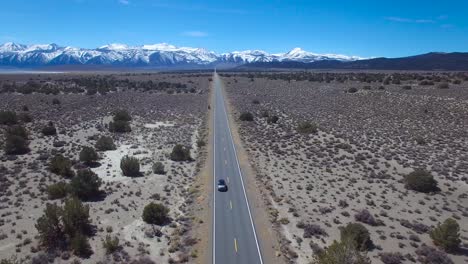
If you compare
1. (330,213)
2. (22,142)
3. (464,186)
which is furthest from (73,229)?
(464,186)

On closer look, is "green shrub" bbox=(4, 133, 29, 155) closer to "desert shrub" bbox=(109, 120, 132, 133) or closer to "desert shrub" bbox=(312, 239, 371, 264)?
"desert shrub" bbox=(109, 120, 132, 133)

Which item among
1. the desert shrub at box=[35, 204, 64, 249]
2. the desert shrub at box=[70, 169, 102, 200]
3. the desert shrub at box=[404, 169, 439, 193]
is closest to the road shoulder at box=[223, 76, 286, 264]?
the desert shrub at box=[35, 204, 64, 249]

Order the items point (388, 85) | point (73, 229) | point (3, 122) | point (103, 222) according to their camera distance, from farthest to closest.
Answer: point (388, 85) < point (3, 122) < point (103, 222) < point (73, 229)

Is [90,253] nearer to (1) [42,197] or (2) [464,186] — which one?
(1) [42,197]

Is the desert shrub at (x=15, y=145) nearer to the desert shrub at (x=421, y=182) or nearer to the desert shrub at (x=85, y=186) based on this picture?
the desert shrub at (x=85, y=186)

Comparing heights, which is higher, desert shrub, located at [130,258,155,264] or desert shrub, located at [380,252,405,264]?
desert shrub, located at [130,258,155,264]

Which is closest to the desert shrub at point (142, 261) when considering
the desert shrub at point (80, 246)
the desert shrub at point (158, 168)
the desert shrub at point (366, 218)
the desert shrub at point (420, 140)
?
the desert shrub at point (80, 246)

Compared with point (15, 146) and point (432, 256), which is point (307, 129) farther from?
point (15, 146)

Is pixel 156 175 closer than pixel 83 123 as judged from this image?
Yes
